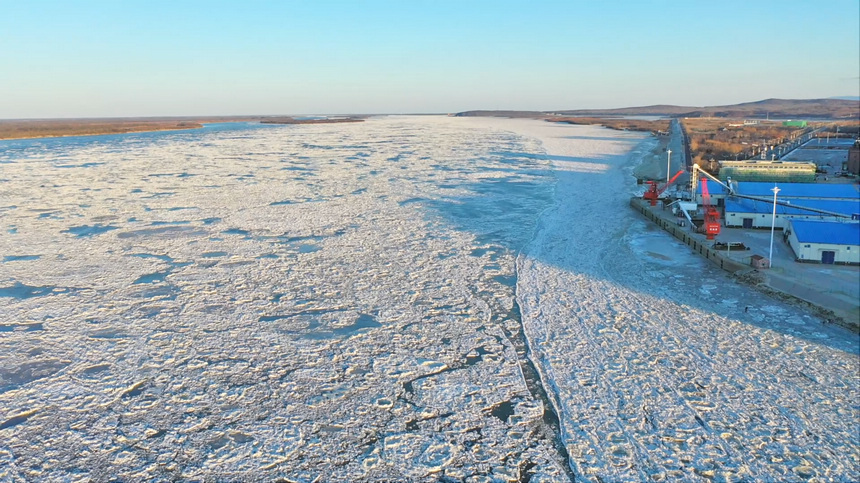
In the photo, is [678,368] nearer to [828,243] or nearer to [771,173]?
[828,243]

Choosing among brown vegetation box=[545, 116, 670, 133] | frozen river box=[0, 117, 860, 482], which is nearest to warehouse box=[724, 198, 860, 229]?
frozen river box=[0, 117, 860, 482]

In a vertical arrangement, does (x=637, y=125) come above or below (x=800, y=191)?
above

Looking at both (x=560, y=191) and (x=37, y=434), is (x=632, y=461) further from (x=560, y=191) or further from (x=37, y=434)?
(x=560, y=191)

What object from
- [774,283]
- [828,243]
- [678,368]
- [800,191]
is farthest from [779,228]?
[678,368]

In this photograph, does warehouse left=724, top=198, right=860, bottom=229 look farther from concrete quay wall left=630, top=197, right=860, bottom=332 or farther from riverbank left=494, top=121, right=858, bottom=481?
riverbank left=494, top=121, right=858, bottom=481

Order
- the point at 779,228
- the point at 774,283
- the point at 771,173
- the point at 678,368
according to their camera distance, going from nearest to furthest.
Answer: the point at 678,368
the point at 774,283
the point at 779,228
the point at 771,173

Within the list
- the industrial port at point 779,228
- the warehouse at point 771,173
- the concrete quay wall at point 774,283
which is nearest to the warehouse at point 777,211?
the industrial port at point 779,228
